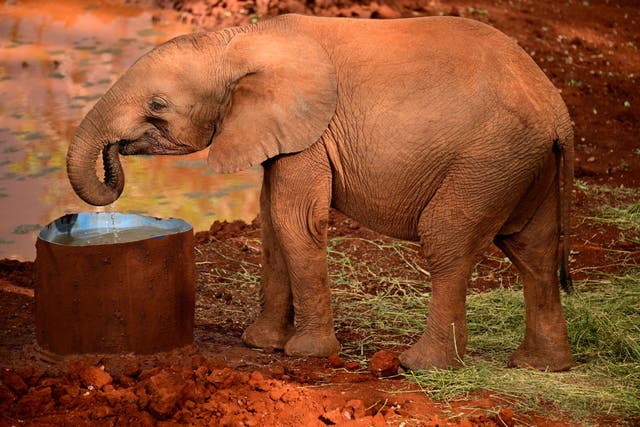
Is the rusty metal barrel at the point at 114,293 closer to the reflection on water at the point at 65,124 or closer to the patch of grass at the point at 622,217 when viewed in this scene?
the reflection on water at the point at 65,124

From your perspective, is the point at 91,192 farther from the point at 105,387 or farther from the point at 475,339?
the point at 475,339

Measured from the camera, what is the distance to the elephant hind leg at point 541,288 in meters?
6.00

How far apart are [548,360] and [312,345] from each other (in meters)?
1.29

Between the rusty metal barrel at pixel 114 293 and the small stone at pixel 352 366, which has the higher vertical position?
the rusty metal barrel at pixel 114 293

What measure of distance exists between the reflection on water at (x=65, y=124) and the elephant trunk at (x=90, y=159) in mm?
3044

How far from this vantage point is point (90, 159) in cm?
574

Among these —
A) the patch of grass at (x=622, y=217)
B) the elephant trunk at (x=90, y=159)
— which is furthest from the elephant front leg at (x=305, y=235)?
the patch of grass at (x=622, y=217)

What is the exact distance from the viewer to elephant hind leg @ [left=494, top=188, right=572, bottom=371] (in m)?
6.00

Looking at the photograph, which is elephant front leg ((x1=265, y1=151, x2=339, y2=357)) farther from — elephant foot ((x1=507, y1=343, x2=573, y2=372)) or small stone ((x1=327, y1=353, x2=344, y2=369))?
elephant foot ((x1=507, y1=343, x2=573, y2=372))

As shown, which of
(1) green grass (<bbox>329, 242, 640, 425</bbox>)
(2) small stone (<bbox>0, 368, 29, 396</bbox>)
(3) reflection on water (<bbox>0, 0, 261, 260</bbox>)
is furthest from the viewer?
(3) reflection on water (<bbox>0, 0, 261, 260</bbox>)

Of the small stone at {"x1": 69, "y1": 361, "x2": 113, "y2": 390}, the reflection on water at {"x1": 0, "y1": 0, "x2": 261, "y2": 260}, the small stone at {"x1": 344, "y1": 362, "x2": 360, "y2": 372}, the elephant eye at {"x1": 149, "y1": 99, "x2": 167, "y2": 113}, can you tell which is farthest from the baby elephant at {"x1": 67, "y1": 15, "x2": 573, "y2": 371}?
the reflection on water at {"x1": 0, "y1": 0, "x2": 261, "y2": 260}

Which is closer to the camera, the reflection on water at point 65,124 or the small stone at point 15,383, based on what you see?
the small stone at point 15,383

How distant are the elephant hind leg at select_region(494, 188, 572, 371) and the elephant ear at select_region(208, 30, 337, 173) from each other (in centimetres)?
125

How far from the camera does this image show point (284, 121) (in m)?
5.78
